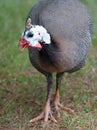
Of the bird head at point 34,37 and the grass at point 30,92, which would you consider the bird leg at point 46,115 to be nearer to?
the grass at point 30,92

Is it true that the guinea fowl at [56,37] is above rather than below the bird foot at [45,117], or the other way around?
above

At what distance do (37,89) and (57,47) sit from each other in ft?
4.44

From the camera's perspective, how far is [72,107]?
15.9 ft

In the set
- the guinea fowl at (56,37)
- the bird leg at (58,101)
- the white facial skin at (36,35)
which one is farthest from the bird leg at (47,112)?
the white facial skin at (36,35)

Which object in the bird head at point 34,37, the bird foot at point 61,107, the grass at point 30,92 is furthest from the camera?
the bird foot at point 61,107

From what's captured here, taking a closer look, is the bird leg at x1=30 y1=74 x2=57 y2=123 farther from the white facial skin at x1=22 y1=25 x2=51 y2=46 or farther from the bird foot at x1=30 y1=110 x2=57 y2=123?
the white facial skin at x1=22 y1=25 x2=51 y2=46

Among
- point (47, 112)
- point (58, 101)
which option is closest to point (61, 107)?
point (58, 101)

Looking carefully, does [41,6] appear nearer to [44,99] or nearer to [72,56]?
[72,56]

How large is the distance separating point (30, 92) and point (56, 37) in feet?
4.33

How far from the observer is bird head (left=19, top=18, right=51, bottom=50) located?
12.5 feet

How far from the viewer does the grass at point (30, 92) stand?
177 inches

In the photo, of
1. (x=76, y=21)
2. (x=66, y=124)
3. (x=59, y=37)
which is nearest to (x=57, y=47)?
(x=59, y=37)

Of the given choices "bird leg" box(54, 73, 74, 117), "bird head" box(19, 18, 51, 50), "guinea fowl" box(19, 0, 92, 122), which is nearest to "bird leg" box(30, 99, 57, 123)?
"guinea fowl" box(19, 0, 92, 122)

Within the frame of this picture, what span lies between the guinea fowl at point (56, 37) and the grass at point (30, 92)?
0.51 ft
